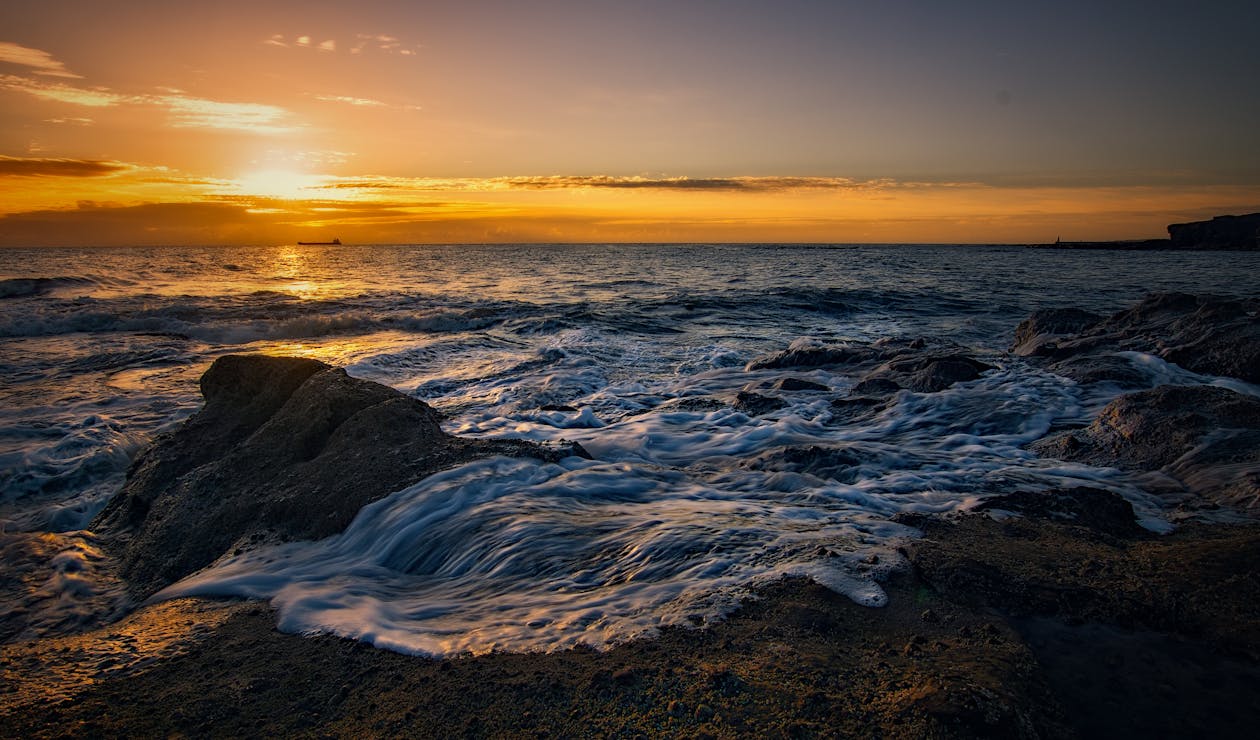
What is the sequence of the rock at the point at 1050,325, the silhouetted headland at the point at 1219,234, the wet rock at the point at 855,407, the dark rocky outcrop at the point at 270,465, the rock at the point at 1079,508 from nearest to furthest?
the rock at the point at 1079,508 → the dark rocky outcrop at the point at 270,465 → the wet rock at the point at 855,407 → the rock at the point at 1050,325 → the silhouetted headland at the point at 1219,234

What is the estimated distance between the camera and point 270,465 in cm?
479

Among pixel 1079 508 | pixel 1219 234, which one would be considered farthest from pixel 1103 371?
pixel 1219 234

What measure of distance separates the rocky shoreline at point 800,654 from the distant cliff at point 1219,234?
9740 centimetres

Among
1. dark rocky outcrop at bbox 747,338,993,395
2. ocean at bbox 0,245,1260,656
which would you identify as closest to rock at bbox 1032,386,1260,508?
ocean at bbox 0,245,1260,656

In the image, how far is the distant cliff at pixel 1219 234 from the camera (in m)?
75.9

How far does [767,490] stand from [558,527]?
5.82 feet

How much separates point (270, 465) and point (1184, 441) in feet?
23.1

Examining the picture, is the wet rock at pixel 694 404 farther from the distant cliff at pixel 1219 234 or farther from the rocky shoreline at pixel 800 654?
the distant cliff at pixel 1219 234

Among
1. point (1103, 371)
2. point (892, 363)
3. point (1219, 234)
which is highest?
point (1219, 234)

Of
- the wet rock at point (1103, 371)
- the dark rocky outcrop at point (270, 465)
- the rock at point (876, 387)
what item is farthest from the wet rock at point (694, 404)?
the wet rock at point (1103, 371)

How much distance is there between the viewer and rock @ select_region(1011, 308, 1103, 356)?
1224 centimetres

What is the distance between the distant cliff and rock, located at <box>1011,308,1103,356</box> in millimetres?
85530

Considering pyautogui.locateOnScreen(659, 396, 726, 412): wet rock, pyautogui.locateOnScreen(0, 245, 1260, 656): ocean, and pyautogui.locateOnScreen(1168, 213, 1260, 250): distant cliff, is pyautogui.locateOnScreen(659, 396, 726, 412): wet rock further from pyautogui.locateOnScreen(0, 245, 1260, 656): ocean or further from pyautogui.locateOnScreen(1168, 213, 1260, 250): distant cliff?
pyautogui.locateOnScreen(1168, 213, 1260, 250): distant cliff

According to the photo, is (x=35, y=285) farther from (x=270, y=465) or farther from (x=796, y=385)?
(x=796, y=385)
